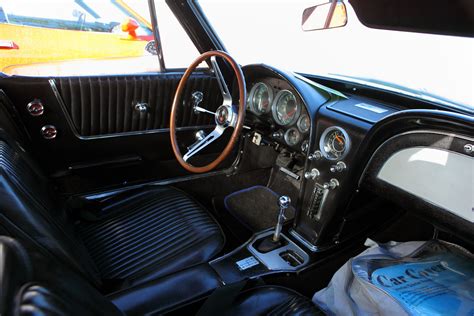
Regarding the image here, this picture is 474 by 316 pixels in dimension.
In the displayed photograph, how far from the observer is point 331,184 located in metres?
1.40

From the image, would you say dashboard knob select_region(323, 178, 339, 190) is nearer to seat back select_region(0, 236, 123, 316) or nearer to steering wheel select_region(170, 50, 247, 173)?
steering wheel select_region(170, 50, 247, 173)

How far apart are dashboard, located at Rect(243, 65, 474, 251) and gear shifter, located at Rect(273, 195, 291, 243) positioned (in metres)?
0.11

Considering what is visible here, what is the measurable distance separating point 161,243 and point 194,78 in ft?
3.33

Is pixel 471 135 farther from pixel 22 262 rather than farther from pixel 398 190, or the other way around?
pixel 22 262

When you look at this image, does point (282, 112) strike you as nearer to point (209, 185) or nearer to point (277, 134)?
point (277, 134)

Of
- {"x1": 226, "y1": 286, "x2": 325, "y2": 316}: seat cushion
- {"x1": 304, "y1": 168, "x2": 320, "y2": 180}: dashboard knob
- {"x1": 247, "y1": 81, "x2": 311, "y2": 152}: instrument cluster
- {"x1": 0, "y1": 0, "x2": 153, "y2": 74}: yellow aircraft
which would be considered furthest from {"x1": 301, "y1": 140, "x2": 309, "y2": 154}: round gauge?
{"x1": 0, "y1": 0, "x2": 153, "y2": 74}: yellow aircraft

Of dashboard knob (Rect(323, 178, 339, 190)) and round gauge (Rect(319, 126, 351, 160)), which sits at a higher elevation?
round gauge (Rect(319, 126, 351, 160))

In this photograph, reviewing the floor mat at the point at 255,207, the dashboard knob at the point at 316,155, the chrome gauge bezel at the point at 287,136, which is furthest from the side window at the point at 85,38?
the dashboard knob at the point at 316,155

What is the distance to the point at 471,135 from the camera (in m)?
0.95

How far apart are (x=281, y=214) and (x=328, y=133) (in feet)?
1.35

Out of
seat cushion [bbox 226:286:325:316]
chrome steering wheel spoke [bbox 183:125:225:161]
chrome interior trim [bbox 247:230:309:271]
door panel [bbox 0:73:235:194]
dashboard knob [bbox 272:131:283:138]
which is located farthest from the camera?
dashboard knob [bbox 272:131:283:138]

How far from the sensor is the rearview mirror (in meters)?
1.54

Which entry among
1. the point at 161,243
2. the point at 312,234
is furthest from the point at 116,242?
the point at 312,234

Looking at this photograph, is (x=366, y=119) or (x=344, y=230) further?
(x=344, y=230)
